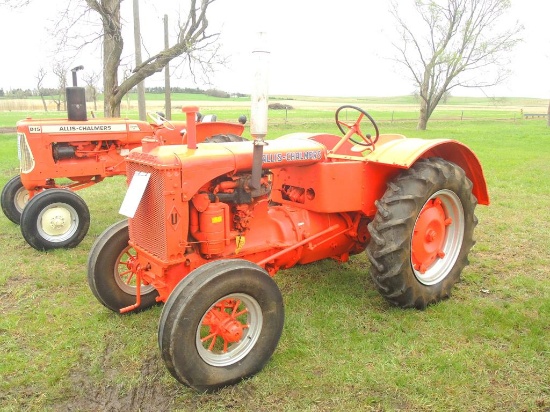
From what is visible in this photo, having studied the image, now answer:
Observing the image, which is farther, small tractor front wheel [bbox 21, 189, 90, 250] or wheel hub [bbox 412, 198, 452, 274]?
small tractor front wheel [bbox 21, 189, 90, 250]

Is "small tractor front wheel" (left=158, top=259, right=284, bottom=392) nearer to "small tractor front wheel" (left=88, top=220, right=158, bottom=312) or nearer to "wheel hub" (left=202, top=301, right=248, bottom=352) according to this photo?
"wheel hub" (left=202, top=301, right=248, bottom=352)

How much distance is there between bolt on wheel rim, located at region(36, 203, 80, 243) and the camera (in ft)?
17.2

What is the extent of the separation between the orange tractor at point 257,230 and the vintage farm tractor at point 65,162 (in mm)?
1922

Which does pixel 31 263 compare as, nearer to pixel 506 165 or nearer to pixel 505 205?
pixel 505 205

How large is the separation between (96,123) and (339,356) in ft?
14.9

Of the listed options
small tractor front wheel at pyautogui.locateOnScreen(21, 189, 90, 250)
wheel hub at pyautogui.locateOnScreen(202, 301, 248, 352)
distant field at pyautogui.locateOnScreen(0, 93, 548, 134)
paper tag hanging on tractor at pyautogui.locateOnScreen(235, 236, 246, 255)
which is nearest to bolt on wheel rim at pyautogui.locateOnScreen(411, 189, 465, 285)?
paper tag hanging on tractor at pyautogui.locateOnScreen(235, 236, 246, 255)

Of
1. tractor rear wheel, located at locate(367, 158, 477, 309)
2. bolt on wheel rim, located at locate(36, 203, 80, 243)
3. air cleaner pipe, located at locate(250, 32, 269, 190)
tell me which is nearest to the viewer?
air cleaner pipe, located at locate(250, 32, 269, 190)

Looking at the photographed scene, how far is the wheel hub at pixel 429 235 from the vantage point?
372 centimetres

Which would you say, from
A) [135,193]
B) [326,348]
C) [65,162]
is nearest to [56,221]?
[65,162]

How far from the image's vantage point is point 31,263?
16.0ft

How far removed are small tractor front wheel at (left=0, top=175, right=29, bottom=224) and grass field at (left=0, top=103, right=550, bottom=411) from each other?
162 centimetres

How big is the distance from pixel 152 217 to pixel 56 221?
Answer: 2.86 m

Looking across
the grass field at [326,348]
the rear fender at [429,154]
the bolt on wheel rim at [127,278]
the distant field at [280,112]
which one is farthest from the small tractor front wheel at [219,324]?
the distant field at [280,112]

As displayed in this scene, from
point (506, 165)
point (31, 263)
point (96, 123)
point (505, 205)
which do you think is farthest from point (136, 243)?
point (506, 165)
